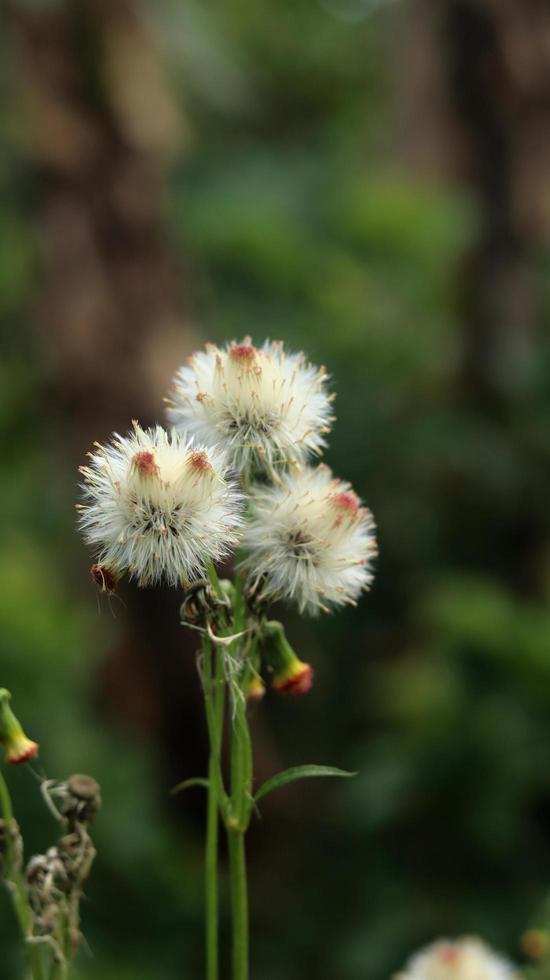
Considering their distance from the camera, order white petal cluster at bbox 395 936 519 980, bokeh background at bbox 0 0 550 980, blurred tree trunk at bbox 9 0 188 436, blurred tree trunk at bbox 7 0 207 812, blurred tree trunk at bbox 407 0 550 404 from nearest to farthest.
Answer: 1. white petal cluster at bbox 395 936 519 980
2. bokeh background at bbox 0 0 550 980
3. blurred tree trunk at bbox 7 0 207 812
4. blurred tree trunk at bbox 9 0 188 436
5. blurred tree trunk at bbox 407 0 550 404

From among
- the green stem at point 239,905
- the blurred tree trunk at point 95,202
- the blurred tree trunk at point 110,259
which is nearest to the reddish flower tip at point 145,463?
the green stem at point 239,905

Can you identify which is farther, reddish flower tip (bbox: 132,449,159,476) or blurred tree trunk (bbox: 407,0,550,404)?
blurred tree trunk (bbox: 407,0,550,404)

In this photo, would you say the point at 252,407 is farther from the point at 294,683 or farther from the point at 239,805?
the point at 239,805

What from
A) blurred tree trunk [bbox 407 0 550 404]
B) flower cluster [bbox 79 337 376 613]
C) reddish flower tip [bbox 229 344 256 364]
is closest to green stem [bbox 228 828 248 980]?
flower cluster [bbox 79 337 376 613]

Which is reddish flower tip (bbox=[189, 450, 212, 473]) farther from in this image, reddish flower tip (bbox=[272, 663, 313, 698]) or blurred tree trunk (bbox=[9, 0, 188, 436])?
blurred tree trunk (bbox=[9, 0, 188, 436])

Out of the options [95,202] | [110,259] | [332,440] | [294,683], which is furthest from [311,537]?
[332,440]

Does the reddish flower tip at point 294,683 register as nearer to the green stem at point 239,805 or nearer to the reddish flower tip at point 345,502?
the green stem at point 239,805

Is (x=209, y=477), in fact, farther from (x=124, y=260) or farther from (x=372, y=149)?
(x=372, y=149)
